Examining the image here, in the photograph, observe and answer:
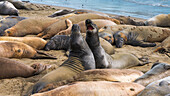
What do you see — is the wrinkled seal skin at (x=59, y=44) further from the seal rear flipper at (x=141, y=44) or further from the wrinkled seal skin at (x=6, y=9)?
the wrinkled seal skin at (x=6, y=9)

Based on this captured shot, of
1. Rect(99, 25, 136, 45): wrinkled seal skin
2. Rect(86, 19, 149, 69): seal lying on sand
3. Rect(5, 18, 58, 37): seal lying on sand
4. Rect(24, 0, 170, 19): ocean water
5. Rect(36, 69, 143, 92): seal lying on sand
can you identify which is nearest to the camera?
Rect(36, 69, 143, 92): seal lying on sand

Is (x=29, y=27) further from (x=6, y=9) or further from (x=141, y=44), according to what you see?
(x=6, y=9)

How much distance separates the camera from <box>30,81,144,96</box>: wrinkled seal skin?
2127 mm

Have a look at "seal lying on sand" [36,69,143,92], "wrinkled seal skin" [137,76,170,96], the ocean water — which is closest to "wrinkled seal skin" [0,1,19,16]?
the ocean water

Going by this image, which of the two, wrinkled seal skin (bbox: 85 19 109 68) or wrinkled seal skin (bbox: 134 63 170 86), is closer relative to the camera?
wrinkled seal skin (bbox: 134 63 170 86)

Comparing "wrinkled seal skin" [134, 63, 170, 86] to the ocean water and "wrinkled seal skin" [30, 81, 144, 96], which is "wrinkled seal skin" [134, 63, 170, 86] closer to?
"wrinkled seal skin" [30, 81, 144, 96]

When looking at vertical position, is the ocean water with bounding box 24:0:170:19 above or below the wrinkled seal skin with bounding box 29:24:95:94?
below

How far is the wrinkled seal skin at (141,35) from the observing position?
7137 mm

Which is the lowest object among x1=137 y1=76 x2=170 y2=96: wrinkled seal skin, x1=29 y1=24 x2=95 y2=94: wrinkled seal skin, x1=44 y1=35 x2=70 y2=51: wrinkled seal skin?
x1=44 y1=35 x2=70 y2=51: wrinkled seal skin

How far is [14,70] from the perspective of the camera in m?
3.77

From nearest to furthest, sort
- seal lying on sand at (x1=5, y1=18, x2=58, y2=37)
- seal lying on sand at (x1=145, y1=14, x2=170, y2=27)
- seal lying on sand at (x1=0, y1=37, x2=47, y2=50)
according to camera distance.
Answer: seal lying on sand at (x1=0, y1=37, x2=47, y2=50) → seal lying on sand at (x1=5, y1=18, x2=58, y2=37) → seal lying on sand at (x1=145, y1=14, x2=170, y2=27)

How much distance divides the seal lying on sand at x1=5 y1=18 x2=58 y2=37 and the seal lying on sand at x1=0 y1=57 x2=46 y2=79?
341cm

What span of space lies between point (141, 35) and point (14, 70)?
16.7 feet

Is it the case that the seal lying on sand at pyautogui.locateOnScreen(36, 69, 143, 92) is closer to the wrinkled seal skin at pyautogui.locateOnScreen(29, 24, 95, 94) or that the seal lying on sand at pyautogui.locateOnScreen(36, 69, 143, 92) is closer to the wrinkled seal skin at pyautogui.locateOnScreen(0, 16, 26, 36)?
the wrinkled seal skin at pyautogui.locateOnScreen(29, 24, 95, 94)
